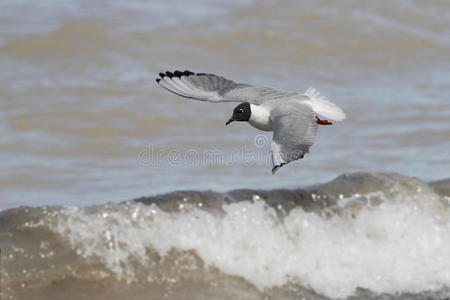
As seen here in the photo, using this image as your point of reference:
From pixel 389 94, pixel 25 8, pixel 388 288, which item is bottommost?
pixel 388 288

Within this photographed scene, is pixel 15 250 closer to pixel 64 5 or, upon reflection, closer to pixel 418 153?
pixel 418 153

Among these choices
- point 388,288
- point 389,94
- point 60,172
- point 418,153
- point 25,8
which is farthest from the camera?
point 25,8

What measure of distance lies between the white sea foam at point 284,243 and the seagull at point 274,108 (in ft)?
1.77

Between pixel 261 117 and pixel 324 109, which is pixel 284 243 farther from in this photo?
pixel 324 109

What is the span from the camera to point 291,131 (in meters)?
5.25

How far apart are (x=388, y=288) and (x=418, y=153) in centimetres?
349

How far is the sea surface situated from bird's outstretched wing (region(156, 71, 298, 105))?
23.1 inches

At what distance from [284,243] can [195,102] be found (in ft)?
16.4

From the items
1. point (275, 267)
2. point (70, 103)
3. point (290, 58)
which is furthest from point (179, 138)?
point (275, 267)

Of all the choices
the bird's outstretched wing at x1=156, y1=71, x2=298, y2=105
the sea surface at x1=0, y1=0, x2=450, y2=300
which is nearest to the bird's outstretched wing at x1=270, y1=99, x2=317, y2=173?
the bird's outstretched wing at x1=156, y1=71, x2=298, y2=105

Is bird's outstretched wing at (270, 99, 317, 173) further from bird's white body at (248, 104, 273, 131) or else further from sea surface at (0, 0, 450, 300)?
sea surface at (0, 0, 450, 300)

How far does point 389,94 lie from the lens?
36.0 ft

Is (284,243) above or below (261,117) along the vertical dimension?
below

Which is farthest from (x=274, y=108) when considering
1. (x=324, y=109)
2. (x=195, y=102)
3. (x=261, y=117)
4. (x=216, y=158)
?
(x=195, y=102)
